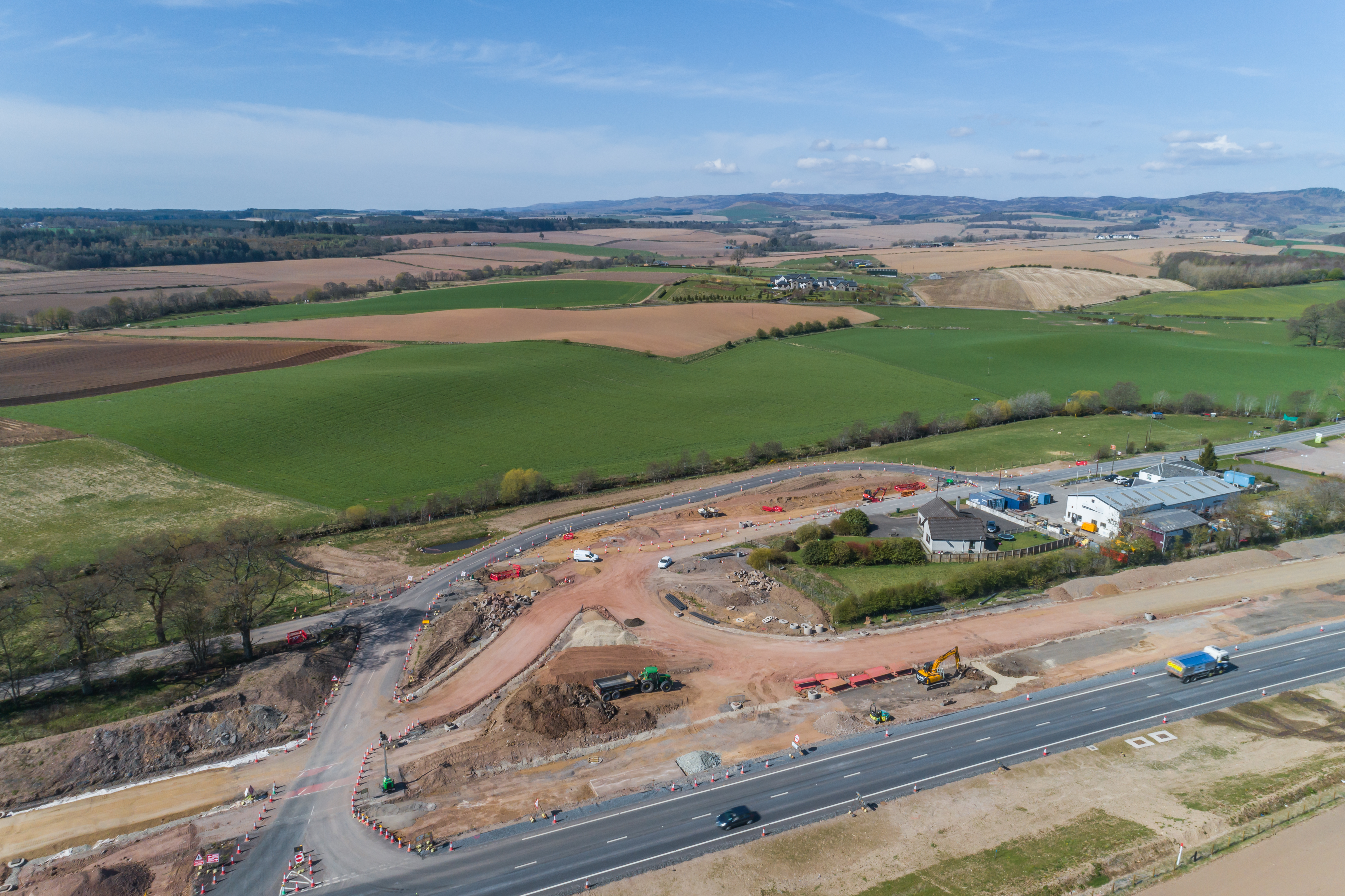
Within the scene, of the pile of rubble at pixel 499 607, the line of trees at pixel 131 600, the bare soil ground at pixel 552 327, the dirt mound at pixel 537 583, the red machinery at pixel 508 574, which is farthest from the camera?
the bare soil ground at pixel 552 327

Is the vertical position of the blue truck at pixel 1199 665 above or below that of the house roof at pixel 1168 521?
below

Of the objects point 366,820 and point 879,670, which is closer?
point 366,820

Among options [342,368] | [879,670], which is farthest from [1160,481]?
[342,368]

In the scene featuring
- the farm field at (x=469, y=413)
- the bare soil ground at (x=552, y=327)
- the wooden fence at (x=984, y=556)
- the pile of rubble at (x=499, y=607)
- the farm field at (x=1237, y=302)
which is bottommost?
the pile of rubble at (x=499, y=607)

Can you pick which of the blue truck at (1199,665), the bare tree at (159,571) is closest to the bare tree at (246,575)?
the bare tree at (159,571)

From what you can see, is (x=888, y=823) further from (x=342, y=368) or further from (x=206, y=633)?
(x=342, y=368)

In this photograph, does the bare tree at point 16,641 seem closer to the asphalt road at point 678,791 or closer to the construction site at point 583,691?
the construction site at point 583,691
